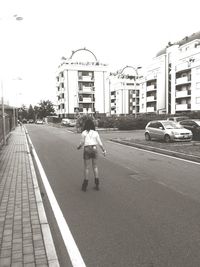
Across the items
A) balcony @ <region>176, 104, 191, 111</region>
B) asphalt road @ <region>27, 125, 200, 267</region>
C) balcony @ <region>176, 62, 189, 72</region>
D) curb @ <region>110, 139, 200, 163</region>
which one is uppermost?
balcony @ <region>176, 62, 189, 72</region>

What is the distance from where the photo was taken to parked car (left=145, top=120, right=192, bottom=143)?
71.1 ft

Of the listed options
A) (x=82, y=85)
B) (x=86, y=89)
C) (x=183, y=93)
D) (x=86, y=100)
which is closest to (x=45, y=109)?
(x=82, y=85)

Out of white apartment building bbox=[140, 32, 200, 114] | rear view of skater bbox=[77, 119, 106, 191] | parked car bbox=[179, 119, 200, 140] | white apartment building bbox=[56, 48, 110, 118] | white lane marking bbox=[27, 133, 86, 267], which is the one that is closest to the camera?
white lane marking bbox=[27, 133, 86, 267]

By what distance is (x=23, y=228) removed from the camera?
518cm

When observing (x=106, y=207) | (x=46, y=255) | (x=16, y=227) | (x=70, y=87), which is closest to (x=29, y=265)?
(x=46, y=255)

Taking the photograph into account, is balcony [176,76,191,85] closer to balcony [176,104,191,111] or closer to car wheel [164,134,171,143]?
balcony [176,104,191,111]

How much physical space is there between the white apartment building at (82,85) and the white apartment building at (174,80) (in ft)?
40.8

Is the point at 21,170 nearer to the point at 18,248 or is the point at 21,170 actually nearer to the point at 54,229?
the point at 54,229

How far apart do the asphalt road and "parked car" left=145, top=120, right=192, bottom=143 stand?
1084 cm

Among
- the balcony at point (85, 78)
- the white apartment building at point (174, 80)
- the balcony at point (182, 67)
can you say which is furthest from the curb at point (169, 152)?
the balcony at point (85, 78)

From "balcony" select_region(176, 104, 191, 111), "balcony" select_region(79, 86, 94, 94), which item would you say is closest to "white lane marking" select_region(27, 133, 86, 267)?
"balcony" select_region(176, 104, 191, 111)

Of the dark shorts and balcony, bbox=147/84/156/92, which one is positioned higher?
balcony, bbox=147/84/156/92

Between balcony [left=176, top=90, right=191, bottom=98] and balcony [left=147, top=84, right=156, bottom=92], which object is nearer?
balcony [left=176, top=90, right=191, bottom=98]

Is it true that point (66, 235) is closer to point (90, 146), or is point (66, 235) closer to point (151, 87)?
point (90, 146)
